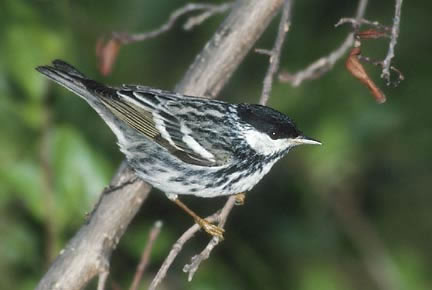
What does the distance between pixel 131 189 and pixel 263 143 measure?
0.79m

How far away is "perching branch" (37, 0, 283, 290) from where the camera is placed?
4332 millimetres

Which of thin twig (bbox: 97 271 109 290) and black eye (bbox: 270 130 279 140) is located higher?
thin twig (bbox: 97 271 109 290)

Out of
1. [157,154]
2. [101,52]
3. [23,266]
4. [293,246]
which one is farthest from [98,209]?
[293,246]

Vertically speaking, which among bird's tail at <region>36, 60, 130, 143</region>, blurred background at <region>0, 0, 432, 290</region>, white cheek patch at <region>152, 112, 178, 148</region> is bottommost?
blurred background at <region>0, 0, 432, 290</region>

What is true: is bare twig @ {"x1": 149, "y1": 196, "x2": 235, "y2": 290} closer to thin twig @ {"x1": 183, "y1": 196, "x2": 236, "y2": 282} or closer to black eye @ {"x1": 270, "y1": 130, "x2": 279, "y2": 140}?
thin twig @ {"x1": 183, "y1": 196, "x2": 236, "y2": 282}

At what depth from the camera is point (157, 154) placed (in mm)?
5145

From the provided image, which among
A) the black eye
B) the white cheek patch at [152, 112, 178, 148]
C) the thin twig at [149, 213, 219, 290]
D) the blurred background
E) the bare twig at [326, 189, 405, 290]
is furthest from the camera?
the bare twig at [326, 189, 405, 290]

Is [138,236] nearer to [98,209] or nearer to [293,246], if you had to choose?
[98,209]

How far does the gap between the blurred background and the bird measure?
38 centimetres

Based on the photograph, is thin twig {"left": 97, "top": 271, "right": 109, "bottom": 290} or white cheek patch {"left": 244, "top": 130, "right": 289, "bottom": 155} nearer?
thin twig {"left": 97, "top": 271, "right": 109, "bottom": 290}

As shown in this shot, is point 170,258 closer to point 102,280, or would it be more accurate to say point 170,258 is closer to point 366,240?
point 102,280

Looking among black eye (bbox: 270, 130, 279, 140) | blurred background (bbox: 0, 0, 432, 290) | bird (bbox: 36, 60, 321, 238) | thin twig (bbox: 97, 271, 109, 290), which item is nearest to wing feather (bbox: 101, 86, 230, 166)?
bird (bbox: 36, 60, 321, 238)

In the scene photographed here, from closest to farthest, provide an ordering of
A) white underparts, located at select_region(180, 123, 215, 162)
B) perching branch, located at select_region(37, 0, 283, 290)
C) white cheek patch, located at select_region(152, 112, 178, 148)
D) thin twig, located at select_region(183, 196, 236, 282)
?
thin twig, located at select_region(183, 196, 236, 282), perching branch, located at select_region(37, 0, 283, 290), white underparts, located at select_region(180, 123, 215, 162), white cheek patch, located at select_region(152, 112, 178, 148)

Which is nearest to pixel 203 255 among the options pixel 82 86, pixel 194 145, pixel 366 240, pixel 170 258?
pixel 170 258
